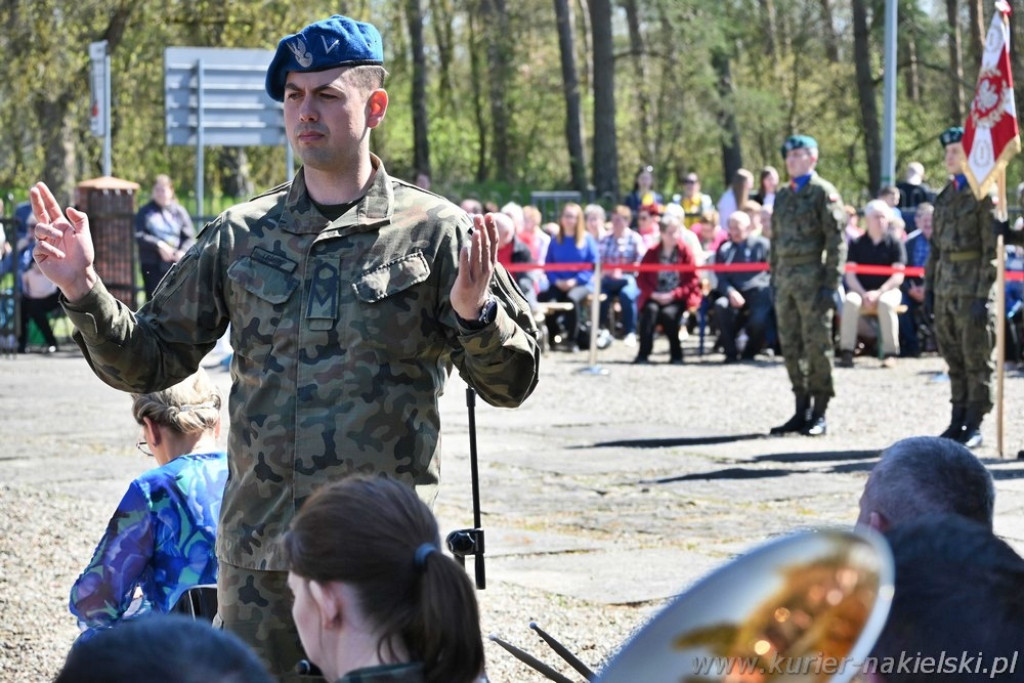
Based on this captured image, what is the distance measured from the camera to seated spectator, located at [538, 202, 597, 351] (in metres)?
19.2

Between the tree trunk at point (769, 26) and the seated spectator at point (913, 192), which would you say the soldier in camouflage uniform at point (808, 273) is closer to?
the seated spectator at point (913, 192)

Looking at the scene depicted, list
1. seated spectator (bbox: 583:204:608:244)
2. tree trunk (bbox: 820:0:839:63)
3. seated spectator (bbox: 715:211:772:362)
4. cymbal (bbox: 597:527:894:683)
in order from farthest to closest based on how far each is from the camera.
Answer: tree trunk (bbox: 820:0:839:63) < seated spectator (bbox: 583:204:608:244) < seated spectator (bbox: 715:211:772:362) < cymbal (bbox: 597:527:894:683)

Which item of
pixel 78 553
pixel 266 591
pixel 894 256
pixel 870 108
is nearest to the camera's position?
pixel 266 591

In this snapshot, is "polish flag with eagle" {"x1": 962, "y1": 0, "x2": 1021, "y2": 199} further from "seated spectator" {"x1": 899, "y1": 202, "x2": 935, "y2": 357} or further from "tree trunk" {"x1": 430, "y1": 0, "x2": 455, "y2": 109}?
"tree trunk" {"x1": 430, "y1": 0, "x2": 455, "y2": 109}

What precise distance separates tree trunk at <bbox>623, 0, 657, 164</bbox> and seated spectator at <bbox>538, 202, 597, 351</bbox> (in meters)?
17.3

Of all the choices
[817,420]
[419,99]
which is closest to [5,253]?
[817,420]

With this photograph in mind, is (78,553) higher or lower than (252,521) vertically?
lower

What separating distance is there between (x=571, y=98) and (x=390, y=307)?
3303cm

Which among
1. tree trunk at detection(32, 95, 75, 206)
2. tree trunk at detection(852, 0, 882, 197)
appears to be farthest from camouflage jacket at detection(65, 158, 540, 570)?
tree trunk at detection(852, 0, 882, 197)

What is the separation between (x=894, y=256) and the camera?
17.6m

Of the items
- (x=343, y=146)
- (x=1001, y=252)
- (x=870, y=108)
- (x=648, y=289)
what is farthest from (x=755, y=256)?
(x=870, y=108)

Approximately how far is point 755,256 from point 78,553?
1148cm

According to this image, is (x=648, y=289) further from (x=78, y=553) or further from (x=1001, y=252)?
(x=78, y=553)

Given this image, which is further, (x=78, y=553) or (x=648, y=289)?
(x=648, y=289)
